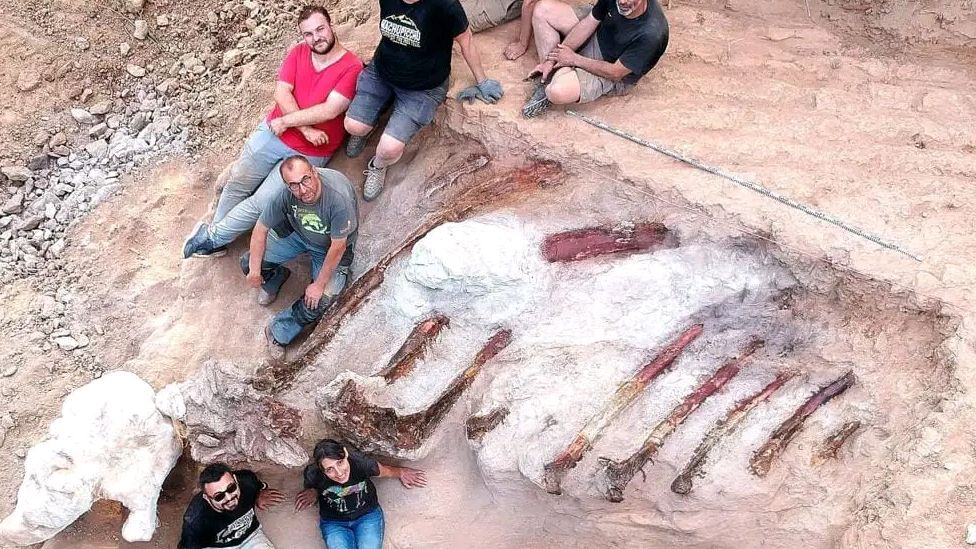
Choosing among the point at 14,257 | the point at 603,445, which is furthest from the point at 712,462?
the point at 14,257

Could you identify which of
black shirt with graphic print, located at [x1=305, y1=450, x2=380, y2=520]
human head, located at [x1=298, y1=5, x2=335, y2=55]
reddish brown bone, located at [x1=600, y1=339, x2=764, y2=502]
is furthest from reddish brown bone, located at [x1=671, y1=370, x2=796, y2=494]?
human head, located at [x1=298, y1=5, x2=335, y2=55]

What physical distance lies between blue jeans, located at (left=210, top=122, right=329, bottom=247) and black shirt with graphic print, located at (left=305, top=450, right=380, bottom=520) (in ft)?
4.72

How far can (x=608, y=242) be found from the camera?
406 cm

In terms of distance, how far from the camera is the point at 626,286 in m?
3.96

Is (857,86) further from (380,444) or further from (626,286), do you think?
(380,444)

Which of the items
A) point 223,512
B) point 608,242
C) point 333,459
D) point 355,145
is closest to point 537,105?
point 608,242

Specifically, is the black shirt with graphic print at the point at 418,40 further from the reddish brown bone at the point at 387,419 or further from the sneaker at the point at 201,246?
the reddish brown bone at the point at 387,419

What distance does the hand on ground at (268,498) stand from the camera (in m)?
4.07

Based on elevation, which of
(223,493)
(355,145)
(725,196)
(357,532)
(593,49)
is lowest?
(357,532)

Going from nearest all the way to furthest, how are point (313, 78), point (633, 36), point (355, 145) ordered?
point (633, 36), point (313, 78), point (355, 145)

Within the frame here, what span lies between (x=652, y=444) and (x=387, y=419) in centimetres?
119

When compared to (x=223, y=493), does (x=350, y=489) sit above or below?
below

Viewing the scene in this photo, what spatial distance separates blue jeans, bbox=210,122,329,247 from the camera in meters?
4.46

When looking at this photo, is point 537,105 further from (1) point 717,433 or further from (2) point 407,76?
(1) point 717,433
